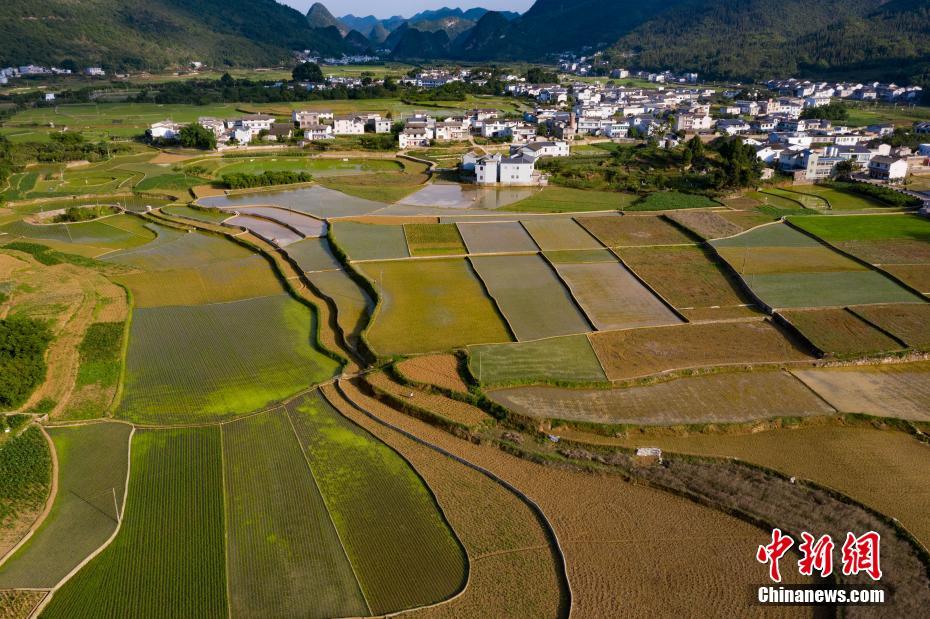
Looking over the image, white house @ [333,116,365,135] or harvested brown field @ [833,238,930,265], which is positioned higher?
white house @ [333,116,365,135]

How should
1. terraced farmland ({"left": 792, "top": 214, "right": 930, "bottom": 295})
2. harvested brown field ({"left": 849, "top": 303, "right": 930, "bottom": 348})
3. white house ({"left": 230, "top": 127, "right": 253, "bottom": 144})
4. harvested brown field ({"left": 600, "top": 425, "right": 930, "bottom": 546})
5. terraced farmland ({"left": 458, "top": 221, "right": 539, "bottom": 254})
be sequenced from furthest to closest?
white house ({"left": 230, "top": 127, "right": 253, "bottom": 144}) → terraced farmland ({"left": 458, "top": 221, "right": 539, "bottom": 254}) → terraced farmland ({"left": 792, "top": 214, "right": 930, "bottom": 295}) → harvested brown field ({"left": 849, "top": 303, "right": 930, "bottom": 348}) → harvested brown field ({"left": 600, "top": 425, "right": 930, "bottom": 546})

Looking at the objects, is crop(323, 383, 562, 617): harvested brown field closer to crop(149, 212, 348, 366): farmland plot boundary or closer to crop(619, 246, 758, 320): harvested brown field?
crop(149, 212, 348, 366): farmland plot boundary

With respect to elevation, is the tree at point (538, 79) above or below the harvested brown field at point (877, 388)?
above

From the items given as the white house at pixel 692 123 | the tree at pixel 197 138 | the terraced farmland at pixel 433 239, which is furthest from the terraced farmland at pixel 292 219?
the white house at pixel 692 123

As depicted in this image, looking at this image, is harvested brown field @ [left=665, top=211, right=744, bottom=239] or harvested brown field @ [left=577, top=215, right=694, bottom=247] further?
harvested brown field @ [left=665, top=211, right=744, bottom=239]

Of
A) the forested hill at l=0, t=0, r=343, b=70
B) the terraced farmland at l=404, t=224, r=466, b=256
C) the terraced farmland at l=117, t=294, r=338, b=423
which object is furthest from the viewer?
the forested hill at l=0, t=0, r=343, b=70

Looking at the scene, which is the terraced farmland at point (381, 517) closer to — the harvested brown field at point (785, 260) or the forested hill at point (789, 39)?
the harvested brown field at point (785, 260)

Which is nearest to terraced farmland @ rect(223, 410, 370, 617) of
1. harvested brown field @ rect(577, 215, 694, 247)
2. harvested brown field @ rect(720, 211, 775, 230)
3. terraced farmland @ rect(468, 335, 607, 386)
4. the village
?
terraced farmland @ rect(468, 335, 607, 386)

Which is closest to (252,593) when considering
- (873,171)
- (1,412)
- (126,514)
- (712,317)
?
(126,514)
